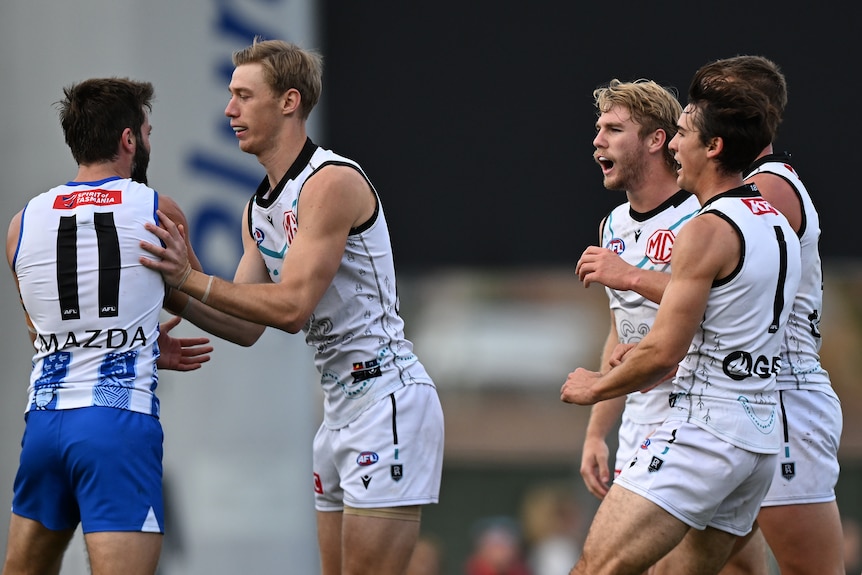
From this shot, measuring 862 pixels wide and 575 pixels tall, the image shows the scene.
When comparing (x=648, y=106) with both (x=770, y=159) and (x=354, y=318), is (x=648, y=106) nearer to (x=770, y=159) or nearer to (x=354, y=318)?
(x=770, y=159)

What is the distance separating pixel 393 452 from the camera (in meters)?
4.88

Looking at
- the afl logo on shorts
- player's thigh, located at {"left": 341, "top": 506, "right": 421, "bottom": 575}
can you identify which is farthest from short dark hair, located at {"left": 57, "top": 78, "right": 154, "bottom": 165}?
player's thigh, located at {"left": 341, "top": 506, "right": 421, "bottom": 575}

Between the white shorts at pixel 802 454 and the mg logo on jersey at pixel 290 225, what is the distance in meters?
1.95

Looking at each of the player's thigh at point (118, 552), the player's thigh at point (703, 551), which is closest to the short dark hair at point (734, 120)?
the player's thigh at point (703, 551)

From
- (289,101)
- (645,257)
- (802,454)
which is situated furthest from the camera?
(645,257)

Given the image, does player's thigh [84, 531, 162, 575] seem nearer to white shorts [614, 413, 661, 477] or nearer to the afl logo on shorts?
the afl logo on shorts

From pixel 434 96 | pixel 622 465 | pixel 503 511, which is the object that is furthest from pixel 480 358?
pixel 622 465

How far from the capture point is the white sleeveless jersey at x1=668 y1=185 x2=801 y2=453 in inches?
172

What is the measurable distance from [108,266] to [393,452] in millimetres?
1234

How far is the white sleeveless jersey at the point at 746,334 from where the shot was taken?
438 centimetres

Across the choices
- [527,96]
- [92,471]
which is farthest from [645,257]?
[527,96]

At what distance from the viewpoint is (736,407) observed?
446 cm

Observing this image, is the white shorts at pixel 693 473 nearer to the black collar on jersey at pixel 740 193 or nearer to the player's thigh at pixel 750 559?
the black collar on jersey at pixel 740 193

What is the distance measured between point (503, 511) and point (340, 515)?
1122 centimetres
